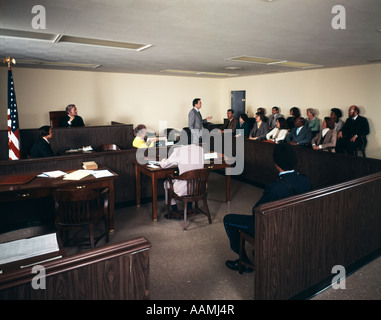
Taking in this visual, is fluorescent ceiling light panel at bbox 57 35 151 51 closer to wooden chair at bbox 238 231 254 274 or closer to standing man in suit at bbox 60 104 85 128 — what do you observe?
standing man in suit at bbox 60 104 85 128

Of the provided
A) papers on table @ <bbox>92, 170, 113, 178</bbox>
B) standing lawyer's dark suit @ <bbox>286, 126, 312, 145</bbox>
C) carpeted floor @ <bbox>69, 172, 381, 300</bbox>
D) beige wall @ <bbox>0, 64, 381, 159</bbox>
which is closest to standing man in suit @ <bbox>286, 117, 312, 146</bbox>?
standing lawyer's dark suit @ <bbox>286, 126, 312, 145</bbox>

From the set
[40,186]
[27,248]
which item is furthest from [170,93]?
[27,248]

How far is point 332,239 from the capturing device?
2.72 m

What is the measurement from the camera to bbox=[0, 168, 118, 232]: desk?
11.0 feet

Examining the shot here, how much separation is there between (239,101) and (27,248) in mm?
10379

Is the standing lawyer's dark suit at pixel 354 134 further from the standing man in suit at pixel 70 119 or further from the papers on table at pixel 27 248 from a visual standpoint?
the papers on table at pixel 27 248

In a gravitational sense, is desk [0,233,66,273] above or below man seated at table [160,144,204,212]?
below

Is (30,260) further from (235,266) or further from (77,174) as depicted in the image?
(77,174)

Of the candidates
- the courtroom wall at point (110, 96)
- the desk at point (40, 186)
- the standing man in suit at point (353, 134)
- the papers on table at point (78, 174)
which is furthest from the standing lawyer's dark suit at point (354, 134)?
the papers on table at point (78, 174)

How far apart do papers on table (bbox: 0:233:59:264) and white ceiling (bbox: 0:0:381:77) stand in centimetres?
211

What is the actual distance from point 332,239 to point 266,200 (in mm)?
815

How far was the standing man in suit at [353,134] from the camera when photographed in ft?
24.0

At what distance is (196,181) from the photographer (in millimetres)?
4094

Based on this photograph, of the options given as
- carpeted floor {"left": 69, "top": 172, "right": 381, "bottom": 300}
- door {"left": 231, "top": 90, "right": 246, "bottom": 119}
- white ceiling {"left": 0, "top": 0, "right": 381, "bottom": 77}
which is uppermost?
white ceiling {"left": 0, "top": 0, "right": 381, "bottom": 77}
